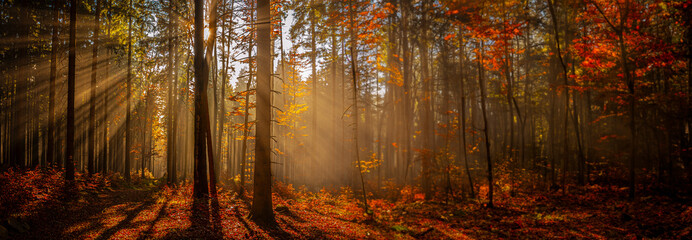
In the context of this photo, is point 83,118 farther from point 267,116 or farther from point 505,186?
point 505,186

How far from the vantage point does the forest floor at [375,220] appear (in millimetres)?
7695

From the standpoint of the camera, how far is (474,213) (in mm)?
13039

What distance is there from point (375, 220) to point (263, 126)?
6.22 meters

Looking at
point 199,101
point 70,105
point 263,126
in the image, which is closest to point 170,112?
point 70,105

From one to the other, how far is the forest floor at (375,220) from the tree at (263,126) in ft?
1.91

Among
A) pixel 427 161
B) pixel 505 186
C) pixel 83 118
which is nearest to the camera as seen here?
pixel 427 161

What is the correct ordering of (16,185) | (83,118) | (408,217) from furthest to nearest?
(83,118) → (408,217) → (16,185)

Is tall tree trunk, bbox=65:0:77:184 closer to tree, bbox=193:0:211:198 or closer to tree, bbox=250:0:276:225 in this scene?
tree, bbox=193:0:211:198

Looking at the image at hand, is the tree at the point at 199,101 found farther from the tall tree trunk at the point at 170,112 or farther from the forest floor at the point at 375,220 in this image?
Answer: the tall tree trunk at the point at 170,112

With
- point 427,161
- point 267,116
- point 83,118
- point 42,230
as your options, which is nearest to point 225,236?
point 267,116

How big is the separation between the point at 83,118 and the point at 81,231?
23.6 metres

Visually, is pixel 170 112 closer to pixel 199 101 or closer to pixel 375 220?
pixel 199 101

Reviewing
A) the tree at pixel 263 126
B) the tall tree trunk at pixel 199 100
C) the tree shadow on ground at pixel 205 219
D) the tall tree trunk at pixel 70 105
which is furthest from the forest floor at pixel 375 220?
the tall tree trunk at pixel 70 105

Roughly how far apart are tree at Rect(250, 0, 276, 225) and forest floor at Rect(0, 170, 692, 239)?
58 cm
